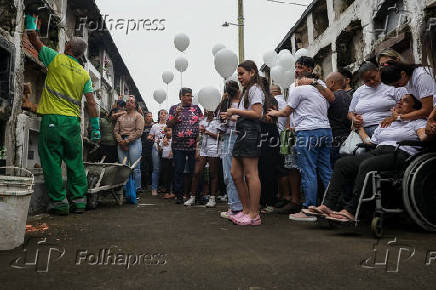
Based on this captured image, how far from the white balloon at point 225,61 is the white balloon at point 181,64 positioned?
4.95m

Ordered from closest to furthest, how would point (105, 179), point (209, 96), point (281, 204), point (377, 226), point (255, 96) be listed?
point (377, 226), point (255, 96), point (209, 96), point (281, 204), point (105, 179)

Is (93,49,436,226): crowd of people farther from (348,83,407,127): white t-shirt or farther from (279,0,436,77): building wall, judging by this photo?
(279,0,436,77): building wall

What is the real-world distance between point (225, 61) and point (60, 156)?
2753 mm

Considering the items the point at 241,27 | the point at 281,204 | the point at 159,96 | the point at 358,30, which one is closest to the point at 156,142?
the point at 281,204

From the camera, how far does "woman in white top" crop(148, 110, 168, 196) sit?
812cm

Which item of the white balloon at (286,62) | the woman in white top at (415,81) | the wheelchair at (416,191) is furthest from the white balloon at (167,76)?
the wheelchair at (416,191)

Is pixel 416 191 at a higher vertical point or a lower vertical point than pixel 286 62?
lower

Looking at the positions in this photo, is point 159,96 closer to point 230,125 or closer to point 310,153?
point 230,125

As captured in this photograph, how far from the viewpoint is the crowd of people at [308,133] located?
11.6ft

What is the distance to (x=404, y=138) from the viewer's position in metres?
3.60

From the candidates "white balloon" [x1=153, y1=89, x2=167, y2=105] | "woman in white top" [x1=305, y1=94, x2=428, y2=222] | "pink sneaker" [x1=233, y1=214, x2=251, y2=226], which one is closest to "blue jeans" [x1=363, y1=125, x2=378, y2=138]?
"woman in white top" [x1=305, y1=94, x2=428, y2=222]

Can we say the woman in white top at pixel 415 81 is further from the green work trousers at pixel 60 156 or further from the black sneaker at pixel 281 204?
the green work trousers at pixel 60 156

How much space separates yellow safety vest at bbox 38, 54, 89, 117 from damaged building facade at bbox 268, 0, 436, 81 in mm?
4239

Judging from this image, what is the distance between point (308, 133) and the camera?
172 inches
